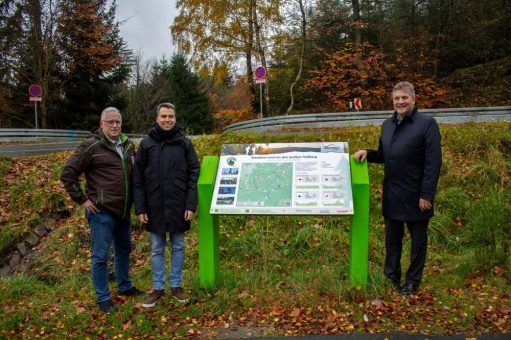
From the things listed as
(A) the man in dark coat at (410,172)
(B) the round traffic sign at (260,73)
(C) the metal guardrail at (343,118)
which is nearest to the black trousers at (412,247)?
(A) the man in dark coat at (410,172)

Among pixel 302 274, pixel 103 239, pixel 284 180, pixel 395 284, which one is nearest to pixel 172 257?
pixel 103 239

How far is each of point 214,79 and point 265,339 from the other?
2061 centimetres

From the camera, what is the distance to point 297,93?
2389cm

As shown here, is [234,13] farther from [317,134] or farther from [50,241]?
[50,241]

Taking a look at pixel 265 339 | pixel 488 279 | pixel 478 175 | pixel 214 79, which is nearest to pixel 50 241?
pixel 265 339

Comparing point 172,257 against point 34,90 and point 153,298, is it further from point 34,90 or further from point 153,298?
point 34,90

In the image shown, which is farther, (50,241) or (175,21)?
(175,21)

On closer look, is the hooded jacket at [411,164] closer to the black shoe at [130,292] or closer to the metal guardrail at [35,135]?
the black shoe at [130,292]

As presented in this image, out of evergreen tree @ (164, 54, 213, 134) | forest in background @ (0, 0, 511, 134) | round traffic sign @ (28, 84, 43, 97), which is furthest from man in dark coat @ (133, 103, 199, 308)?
evergreen tree @ (164, 54, 213, 134)

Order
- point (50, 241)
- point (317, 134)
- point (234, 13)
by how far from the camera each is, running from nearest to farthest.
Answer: point (50, 241) → point (317, 134) → point (234, 13)

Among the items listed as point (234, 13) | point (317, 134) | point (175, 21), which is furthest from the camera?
point (175, 21)

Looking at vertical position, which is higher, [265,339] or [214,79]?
[214,79]

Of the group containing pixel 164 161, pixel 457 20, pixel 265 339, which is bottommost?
pixel 265 339

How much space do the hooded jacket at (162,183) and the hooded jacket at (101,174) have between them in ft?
0.52
